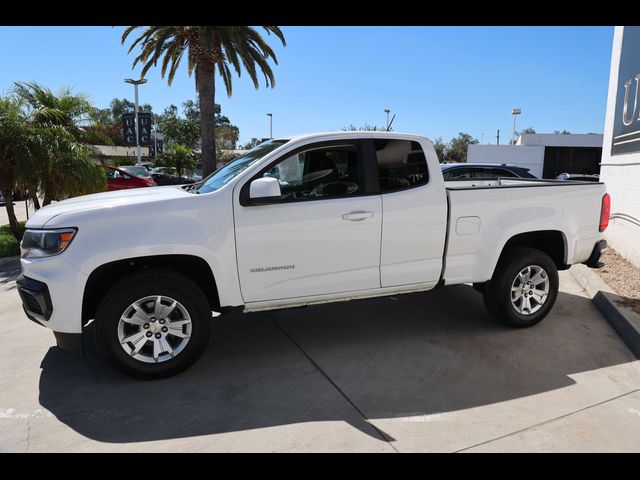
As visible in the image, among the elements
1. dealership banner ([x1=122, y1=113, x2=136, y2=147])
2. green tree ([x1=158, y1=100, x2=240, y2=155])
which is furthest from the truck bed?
green tree ([x1=158, y1=100, x2=240, y2=155])

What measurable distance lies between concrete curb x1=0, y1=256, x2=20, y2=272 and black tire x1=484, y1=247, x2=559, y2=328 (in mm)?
7490

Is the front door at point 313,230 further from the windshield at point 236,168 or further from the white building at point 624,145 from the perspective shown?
the white building at point 624,145

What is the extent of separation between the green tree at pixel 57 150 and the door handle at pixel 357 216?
22.9 ft

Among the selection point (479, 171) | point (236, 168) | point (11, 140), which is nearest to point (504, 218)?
point (236, 168)

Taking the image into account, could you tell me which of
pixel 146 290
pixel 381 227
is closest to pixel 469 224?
pixel 381 227

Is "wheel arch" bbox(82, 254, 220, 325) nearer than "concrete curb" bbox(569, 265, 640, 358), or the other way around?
"wheel arch" bbox(82, 254, 220, 325)

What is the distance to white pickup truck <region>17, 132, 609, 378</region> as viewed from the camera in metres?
3.66

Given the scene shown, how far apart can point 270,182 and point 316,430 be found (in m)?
1.84

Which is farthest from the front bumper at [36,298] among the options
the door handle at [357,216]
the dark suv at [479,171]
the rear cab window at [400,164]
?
the dark suv at [479,171]

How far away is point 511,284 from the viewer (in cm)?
477

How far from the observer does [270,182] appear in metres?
3.80

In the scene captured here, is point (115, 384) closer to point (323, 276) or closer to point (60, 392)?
point (60, 392)

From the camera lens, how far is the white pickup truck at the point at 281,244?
12.0 feet

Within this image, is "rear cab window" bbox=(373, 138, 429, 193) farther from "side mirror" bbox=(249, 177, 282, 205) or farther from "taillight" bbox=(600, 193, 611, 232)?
"taillight" bbox=(600, 193, 611, 232)
